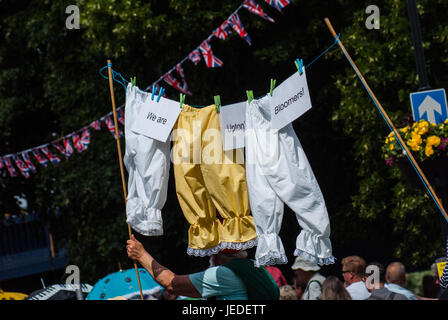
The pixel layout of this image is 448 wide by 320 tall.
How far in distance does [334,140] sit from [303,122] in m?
0.78

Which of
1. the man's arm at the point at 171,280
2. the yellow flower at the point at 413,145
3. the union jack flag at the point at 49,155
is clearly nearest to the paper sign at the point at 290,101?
the man's arm at the point at 171,280

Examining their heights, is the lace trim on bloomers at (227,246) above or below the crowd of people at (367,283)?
above

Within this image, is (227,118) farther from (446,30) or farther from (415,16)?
(446,30)

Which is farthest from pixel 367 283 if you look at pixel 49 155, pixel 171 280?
pixel 49 155

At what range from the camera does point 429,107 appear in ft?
21.6

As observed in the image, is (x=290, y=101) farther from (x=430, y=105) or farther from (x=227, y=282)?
(x=430, y=105)

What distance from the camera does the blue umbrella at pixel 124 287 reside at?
6601 mm

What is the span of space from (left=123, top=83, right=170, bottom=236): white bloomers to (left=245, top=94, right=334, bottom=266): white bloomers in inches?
24.5

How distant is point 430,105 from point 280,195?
9.98 feet

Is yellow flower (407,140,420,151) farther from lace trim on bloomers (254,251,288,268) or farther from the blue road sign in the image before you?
lace trim on bloomers (254,251,288,268)

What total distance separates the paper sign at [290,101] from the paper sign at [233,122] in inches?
10.9

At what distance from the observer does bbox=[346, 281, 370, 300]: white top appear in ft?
20.0

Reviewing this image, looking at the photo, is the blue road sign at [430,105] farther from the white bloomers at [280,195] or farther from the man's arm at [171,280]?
the man's arm at [171,280]

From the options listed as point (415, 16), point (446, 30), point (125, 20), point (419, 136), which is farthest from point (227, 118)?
point (125, 20)
